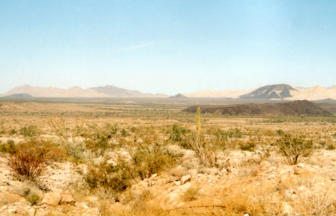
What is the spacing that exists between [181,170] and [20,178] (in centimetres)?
549

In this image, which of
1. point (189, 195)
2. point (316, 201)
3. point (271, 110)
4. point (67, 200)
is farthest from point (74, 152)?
point (271, 110)

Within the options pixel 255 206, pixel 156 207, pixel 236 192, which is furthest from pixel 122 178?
pixel 255 206

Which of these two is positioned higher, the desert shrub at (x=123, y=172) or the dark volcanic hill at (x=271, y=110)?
the desert shrub at (x=123, y=172)

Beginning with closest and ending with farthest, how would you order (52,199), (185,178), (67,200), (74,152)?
(52,199) < (67,200) < (185,178) < (74,152)

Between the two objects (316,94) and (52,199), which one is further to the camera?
(316,94)

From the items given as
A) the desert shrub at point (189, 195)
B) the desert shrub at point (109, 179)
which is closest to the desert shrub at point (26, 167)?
the desert shrub at point (109, 179)

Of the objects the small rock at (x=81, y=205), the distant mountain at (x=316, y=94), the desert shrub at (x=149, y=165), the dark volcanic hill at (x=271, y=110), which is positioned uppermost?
the distant mountain at (x=316, y=94)

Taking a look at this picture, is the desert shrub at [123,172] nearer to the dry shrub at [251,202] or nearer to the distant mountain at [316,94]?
the dry shrub at [251,202]

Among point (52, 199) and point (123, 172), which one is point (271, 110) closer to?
point (123, 172)

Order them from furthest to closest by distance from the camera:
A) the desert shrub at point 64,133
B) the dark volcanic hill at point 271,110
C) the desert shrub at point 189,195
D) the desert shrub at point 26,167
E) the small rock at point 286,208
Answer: the dark volcanic hill at point 271,110 → the desert shrub at point 64,133 → the desert shrub at point 26,167 → the desert shrub at point 189,195 → the small rock at point 286,208

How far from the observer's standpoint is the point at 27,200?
5.95 meters

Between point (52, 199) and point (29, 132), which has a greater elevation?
point (52, 199)

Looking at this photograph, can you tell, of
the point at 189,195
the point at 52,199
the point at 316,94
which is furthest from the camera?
the point at 316,94

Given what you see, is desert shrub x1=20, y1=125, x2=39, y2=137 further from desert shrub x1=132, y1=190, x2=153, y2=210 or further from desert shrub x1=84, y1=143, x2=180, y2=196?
desert shrub x1=132, y1=190, x2=153, y2=210
